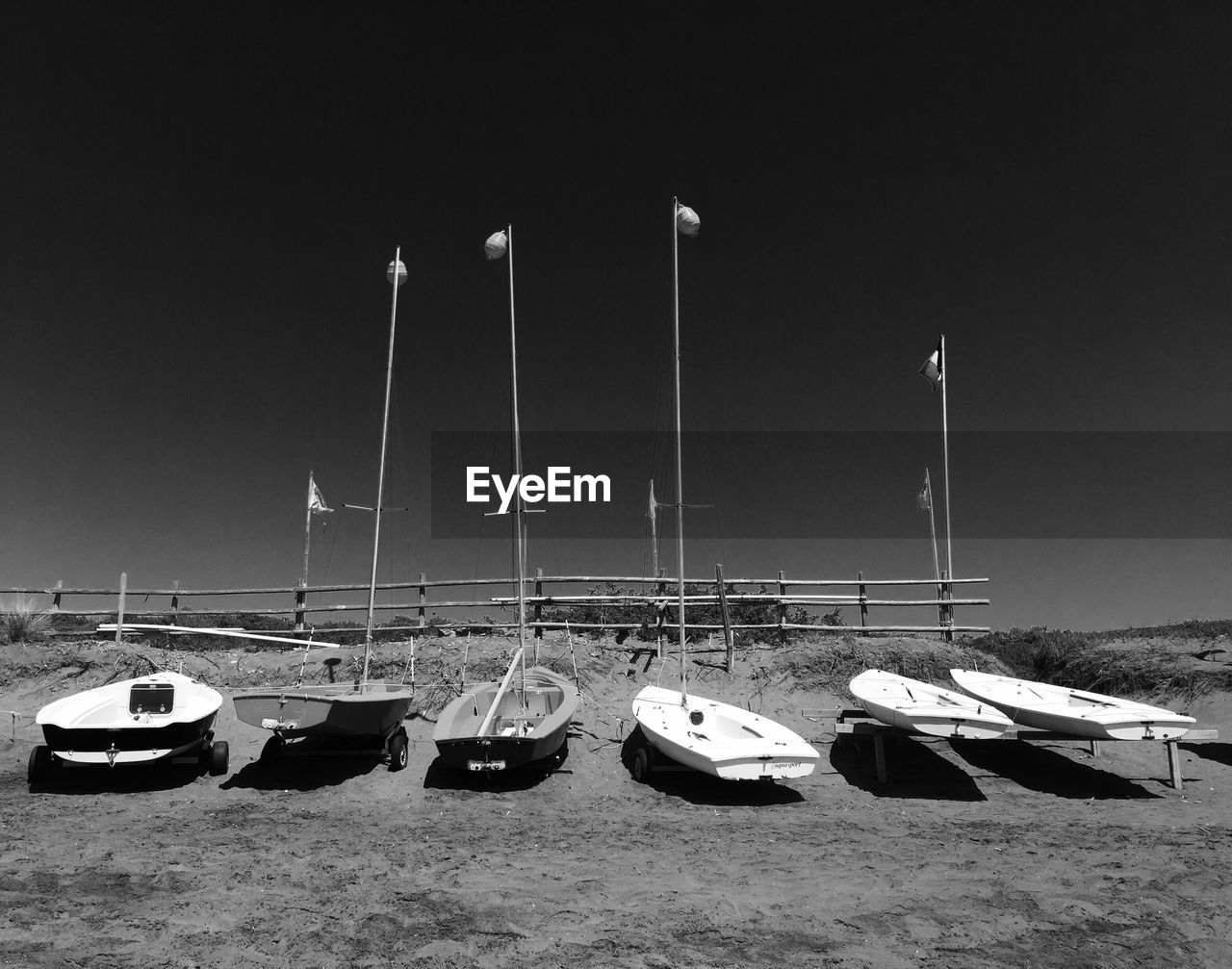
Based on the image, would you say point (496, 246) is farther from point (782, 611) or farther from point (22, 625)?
point (22, 625)

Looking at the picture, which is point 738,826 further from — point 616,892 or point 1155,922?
point 1155,922

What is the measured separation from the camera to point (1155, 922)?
5.99m

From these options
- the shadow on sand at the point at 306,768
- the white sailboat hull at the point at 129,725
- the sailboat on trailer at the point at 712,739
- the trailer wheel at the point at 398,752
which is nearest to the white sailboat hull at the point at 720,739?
the sailboat on trailer at the point at 712,739

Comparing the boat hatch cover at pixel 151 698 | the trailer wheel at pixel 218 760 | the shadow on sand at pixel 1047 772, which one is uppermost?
the boat hatch cover at pixel 151 698

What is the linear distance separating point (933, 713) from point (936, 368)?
1153 cm

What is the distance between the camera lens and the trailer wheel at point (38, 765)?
9.45 meters

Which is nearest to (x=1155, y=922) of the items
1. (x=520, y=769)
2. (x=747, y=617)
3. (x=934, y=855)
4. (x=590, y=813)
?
(x=934, y=855)

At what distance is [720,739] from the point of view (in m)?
9.90

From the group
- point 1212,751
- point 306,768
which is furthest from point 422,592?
point 1212,751

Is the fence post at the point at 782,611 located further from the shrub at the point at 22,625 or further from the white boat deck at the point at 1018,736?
the shrub at the point at 22,625

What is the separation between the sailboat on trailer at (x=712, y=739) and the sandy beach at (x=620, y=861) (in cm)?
53

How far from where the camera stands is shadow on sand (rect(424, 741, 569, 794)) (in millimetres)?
9953

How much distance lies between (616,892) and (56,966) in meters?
3.86

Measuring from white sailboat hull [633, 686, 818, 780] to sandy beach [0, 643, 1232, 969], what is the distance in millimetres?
569
